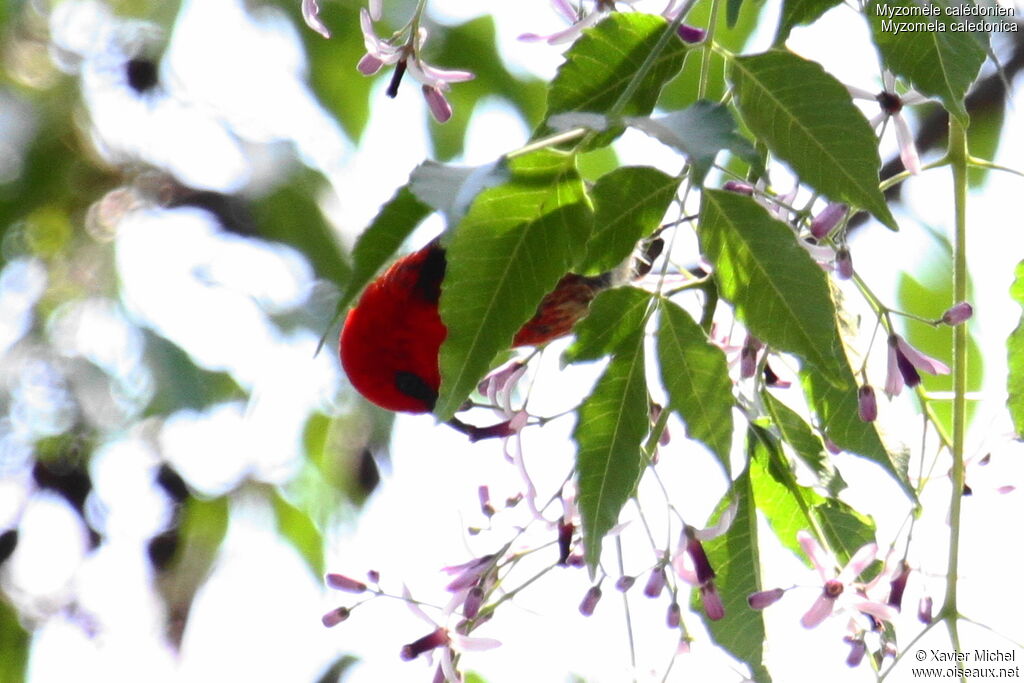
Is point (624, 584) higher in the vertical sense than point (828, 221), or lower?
lower

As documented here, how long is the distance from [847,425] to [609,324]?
0.28 meters

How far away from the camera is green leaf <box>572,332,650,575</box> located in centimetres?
98

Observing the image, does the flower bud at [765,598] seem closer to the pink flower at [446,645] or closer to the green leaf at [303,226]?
the pink flower at [446,645]

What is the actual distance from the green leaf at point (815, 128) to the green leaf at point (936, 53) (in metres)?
0.13

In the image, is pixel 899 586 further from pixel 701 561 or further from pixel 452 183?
pixel 452 183

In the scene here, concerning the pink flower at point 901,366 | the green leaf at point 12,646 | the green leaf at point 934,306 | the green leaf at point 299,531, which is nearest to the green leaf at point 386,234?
the pink flower at point 901,366

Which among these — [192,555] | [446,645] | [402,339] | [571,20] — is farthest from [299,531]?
[571,20]

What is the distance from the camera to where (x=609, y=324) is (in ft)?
3.37

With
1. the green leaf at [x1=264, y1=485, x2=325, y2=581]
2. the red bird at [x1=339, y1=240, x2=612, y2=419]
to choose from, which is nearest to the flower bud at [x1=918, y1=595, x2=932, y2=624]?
the red bird at [x1=339, y1=240, x2=612, y2=419]

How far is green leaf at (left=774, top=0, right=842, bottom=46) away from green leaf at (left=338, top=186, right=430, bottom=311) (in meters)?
0.41

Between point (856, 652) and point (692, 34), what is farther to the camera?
point (856, 652)

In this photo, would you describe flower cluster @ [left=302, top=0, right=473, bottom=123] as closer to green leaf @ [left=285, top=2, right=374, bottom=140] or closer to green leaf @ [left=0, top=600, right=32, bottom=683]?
green leaf @ [left=285, top=2, right=374, bottom=140]

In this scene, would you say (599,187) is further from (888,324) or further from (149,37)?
(149,37)

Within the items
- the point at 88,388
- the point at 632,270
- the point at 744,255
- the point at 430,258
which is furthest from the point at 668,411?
the point at 88,388
